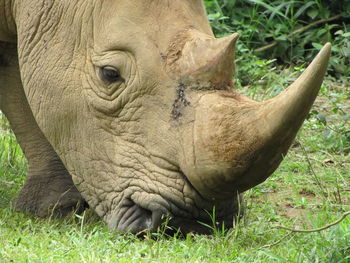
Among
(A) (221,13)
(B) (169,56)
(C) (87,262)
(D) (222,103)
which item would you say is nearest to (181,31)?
(B) (169,56)

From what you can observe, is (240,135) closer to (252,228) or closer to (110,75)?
(252,228)

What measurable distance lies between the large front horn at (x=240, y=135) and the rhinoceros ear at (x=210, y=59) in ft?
0.36

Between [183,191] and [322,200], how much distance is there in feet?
5.08

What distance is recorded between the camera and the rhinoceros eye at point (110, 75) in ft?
19.6

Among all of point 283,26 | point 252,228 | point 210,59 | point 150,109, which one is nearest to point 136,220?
point 150,109

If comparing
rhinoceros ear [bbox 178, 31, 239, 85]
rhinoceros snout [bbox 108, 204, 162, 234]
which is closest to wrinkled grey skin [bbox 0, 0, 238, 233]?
rhinoceros snout [bbox 108, 204, 162, 234]

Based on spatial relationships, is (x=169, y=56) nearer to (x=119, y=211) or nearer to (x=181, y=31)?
(x=181, y=31)

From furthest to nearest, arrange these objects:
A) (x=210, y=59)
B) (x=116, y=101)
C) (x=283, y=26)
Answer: (x=283, y=26) < (x=116, y=101) < (x=210, y=59)

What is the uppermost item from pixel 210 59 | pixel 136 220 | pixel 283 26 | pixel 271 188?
pixel 210 59

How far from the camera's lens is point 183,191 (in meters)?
5.64

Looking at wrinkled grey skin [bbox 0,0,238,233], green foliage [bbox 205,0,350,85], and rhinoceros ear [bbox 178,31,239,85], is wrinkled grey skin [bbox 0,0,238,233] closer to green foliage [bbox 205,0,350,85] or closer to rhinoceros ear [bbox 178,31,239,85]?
rhinoceros ear [bbox 178,31,239,85]

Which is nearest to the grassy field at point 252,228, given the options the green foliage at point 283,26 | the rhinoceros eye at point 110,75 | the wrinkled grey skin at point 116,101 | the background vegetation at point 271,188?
the background vegetation at point 271,188

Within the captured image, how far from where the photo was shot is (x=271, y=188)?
761 cm

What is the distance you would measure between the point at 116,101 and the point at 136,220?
707 millimetres
